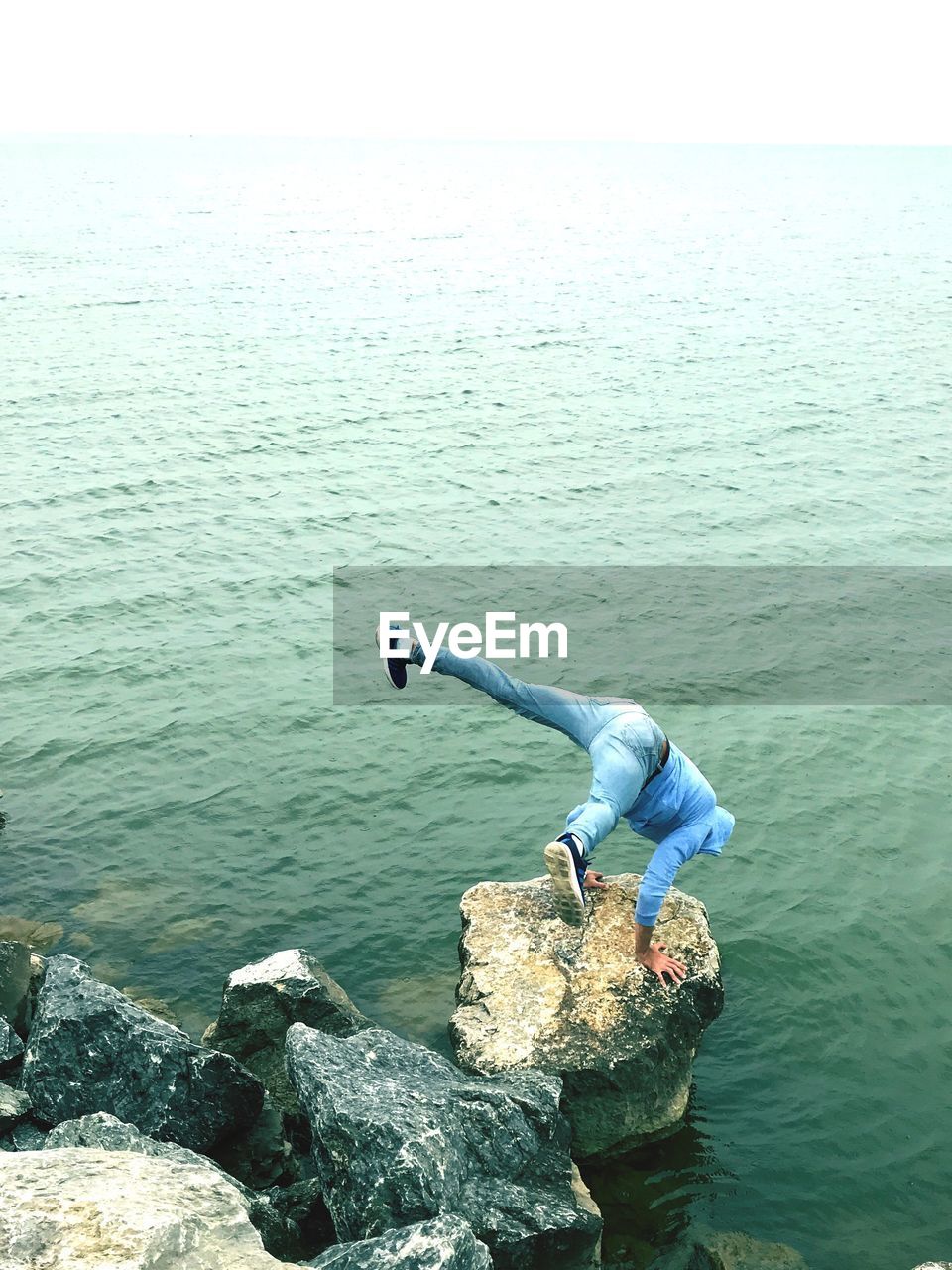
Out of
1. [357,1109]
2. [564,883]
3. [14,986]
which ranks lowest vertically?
[14,986]

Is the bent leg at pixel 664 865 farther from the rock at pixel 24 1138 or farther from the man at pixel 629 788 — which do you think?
the rock at pixel 24 1138

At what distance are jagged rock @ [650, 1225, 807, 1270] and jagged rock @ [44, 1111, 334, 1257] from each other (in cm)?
317

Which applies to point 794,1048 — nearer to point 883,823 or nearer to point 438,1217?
point 883,823

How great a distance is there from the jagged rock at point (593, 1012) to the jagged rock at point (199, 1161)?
2271 mm

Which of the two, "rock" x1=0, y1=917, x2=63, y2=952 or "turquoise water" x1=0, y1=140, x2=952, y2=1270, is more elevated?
"turquoise water" x1=0, y1=140, x2=952, y2=1270

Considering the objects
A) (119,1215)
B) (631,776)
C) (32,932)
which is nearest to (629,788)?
(631,776)

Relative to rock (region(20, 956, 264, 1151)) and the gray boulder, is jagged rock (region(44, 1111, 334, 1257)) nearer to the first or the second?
rock (region(20, 956, 264, 1151))

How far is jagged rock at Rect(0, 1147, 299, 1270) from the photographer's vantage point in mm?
7348

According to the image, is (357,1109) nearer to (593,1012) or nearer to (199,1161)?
(199,1161)

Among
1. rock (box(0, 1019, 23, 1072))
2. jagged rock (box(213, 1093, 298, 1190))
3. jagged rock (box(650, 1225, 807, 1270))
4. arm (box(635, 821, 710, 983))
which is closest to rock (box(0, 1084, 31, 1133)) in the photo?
rock (box(0, 1019, 23, 1072))

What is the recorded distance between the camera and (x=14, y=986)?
534 inches

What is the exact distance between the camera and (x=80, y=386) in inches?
→ 1722

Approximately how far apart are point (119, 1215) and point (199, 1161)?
273cm

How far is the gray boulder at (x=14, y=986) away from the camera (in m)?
13.4
